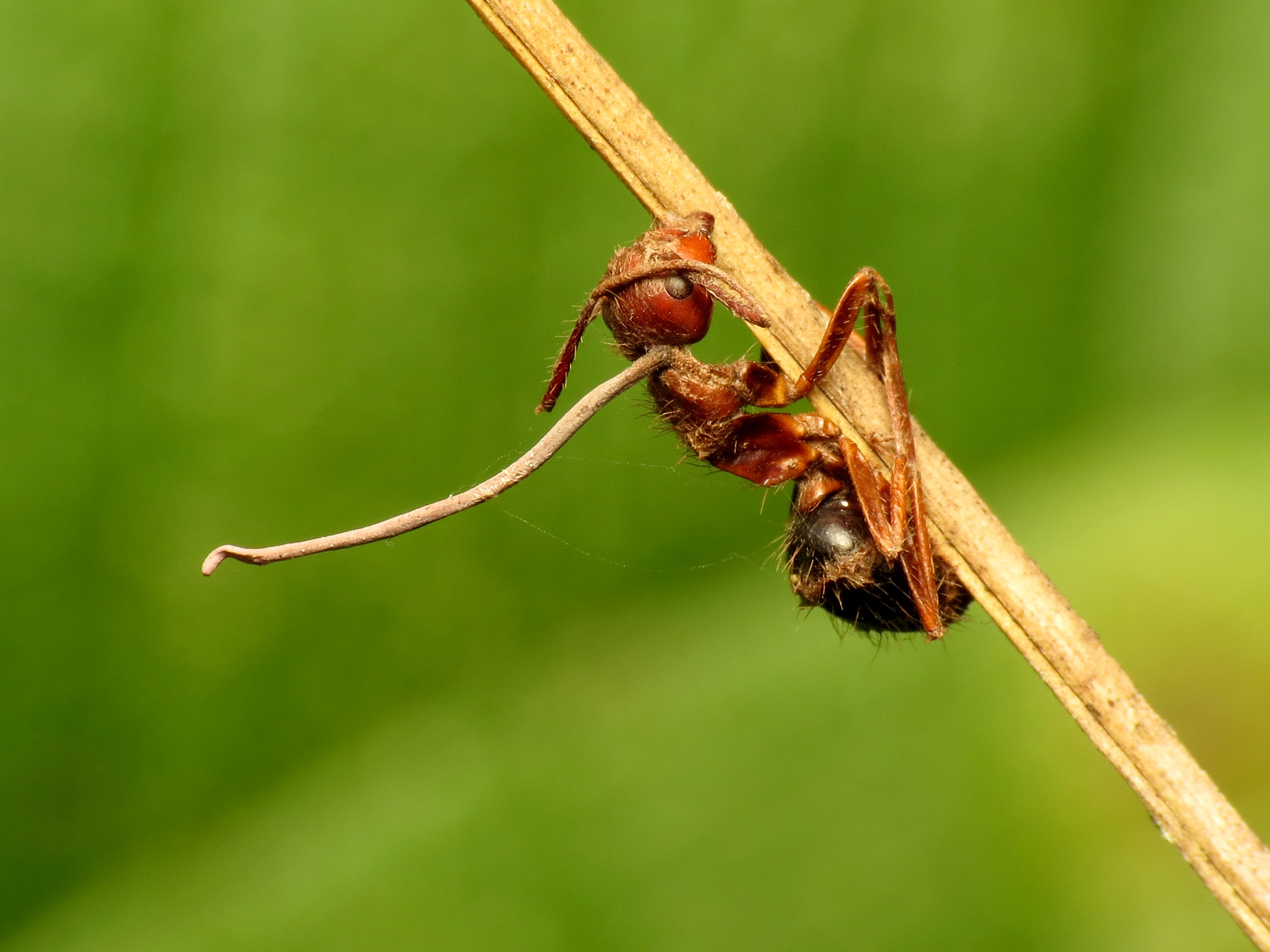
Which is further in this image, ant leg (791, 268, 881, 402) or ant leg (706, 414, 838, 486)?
ant leg (706, 414, 838, 486)

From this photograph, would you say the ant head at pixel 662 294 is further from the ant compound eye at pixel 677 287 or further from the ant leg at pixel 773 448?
the ant leg at pixel 773 448

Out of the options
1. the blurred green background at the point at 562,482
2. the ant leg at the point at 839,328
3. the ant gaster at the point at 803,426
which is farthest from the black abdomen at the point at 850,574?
the ant leg at the point at 839,328

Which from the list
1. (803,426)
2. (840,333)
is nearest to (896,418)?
(840,333)

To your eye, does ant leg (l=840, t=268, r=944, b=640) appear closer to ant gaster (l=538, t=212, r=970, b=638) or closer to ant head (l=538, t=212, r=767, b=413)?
ant gaster (l=538, t=212, r=970, b=638)

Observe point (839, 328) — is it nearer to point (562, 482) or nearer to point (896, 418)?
point (896, 418)

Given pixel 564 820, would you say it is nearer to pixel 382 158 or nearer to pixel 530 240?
pixel 530 240

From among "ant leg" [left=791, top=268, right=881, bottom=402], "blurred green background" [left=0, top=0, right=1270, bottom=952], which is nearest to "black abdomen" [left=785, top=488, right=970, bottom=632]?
"blurred green background" [left=0, top=0, right=1270, bottom=952]

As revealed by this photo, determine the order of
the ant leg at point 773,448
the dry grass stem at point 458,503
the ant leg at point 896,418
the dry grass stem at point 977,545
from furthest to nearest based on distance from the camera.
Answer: the ant leg at point 773,448
the ant leg at point 896,418
the dry grass stem at point 977,545
the dry grass stem at point 458,503
